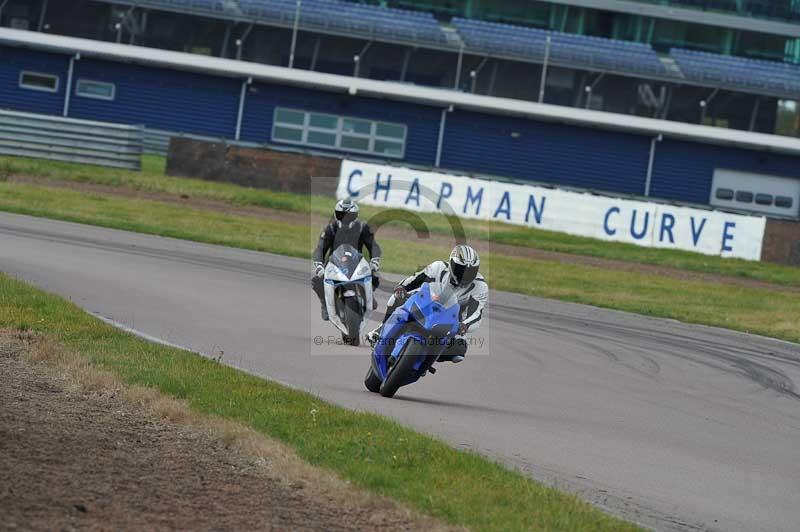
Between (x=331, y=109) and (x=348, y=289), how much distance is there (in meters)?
30.0

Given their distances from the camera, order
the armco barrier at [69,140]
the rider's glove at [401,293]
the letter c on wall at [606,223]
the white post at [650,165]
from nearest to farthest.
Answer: the rider's glove at [401,293]
the letter c on wall at [606,223]
the armco barrier at [69,140]
the white post at [650,165]

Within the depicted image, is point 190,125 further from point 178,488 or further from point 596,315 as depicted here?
point 178,488

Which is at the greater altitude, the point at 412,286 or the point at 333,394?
the point at 412,286

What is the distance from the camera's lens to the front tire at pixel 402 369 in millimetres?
10688

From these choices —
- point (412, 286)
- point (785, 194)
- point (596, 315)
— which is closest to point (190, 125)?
point (785, 194)

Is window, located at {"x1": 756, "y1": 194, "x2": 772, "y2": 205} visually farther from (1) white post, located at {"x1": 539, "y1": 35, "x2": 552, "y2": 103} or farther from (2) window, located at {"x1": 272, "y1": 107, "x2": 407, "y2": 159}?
(2) window, located at {"x1": 272, "y1": 107, "x2": 407, "y2": 159}

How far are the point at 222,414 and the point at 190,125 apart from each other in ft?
116

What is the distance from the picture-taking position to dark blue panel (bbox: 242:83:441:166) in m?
43.2

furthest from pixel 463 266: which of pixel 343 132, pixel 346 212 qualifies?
pixel 343 132

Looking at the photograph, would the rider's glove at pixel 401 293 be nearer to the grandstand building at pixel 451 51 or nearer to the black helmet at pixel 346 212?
the black helmet at pixel 346 212

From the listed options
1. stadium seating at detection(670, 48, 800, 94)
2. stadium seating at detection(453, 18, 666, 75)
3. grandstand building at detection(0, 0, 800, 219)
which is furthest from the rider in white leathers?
stadium seating at detection(670, 48, 800, 94)

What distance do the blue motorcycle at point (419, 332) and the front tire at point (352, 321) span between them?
2909 millimetres

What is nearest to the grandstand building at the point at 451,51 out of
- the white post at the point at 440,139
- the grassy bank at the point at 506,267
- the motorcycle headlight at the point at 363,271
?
the white post at the point at 440,139

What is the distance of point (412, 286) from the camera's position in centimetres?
1105
